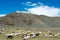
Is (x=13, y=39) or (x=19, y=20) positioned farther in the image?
(x=19, y=20)

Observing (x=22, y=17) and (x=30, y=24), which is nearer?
(x=30, y=24)

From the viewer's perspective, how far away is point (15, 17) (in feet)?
652

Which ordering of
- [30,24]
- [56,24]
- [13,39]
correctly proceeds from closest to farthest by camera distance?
[13,39] < [30,24] < [56,24]

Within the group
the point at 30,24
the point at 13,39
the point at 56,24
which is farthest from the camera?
the point at 56,24

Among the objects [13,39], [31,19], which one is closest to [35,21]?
[31,19]

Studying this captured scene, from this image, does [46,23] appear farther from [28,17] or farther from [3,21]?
[3,21]

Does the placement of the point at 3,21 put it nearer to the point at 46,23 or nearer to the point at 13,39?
the point at 46,23

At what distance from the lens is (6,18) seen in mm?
198625

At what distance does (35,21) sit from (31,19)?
453cm

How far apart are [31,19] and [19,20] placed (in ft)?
38.6

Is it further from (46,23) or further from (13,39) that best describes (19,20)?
(13,39)

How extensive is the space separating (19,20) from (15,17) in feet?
23.1

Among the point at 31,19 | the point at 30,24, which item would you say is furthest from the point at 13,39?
the point at 31,19

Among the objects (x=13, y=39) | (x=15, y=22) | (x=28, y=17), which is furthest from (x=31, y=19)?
(x=13, y=39)
